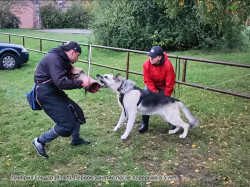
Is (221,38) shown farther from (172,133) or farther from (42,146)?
(42,146)

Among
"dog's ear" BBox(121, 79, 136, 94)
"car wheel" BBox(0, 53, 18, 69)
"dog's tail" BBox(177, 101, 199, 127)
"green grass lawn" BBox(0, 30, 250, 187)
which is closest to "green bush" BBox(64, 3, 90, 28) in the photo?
"car wheel" BBox(0, 53, 18, 69)

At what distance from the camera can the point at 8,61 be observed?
1245 centimetres

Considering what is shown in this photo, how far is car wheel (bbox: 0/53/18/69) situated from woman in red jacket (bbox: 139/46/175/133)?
8.43m

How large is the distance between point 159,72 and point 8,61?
28.8 ft

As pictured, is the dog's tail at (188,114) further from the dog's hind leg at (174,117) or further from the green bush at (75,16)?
the green bush at (75,16)

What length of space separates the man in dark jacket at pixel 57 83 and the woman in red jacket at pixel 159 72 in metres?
1.51

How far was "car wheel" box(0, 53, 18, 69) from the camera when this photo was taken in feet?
40.5

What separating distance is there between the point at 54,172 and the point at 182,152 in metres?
2.24

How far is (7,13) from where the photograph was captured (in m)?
37.4

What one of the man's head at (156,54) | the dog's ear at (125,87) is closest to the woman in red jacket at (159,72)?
the man's head at (156,54)

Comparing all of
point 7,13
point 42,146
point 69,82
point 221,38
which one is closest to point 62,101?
point 69,82

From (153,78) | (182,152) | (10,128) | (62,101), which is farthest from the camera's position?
(10,128)

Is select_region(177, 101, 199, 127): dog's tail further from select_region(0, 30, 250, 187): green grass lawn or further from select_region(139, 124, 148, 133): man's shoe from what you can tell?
select_region(139, 124, 148, 133): man's shoe

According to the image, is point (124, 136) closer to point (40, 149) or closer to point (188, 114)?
point (188, 114)
